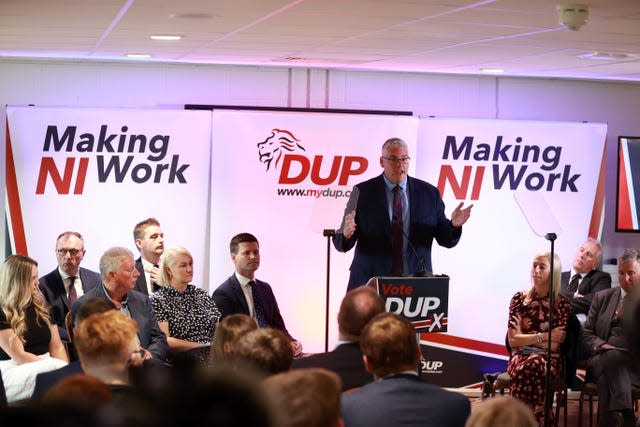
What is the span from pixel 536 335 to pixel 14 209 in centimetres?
419

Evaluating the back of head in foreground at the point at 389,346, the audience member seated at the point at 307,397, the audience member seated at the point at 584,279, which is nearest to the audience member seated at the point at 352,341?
the back of head in foreground at the point at 389,346

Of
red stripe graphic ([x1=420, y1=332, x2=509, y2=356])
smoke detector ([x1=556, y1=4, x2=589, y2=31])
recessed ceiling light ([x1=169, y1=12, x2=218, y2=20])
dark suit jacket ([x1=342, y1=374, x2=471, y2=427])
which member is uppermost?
recessed ceiling light ([x1=169, y1=12, x2=218, y2=20])

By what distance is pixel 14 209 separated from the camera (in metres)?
7.56

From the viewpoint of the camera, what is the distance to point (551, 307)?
20.2 ft

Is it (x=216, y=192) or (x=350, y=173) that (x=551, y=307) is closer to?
(x=350, y=173)

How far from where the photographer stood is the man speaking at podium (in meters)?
6.91

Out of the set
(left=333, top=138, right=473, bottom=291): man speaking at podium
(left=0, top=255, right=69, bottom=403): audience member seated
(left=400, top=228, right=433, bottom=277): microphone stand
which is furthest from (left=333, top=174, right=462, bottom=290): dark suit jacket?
(left=0, top=255, right=69, bottom=403): audience member seated

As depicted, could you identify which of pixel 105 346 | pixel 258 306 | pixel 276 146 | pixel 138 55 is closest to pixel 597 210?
pixel 276 146

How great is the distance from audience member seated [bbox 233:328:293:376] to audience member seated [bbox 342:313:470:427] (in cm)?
23

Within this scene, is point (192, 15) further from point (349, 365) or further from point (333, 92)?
point (333, 92)

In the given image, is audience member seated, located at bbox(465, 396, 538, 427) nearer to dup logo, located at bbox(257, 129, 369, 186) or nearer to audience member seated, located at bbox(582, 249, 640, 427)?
audience member seated, located at bbox(582, 249, 640, 427)

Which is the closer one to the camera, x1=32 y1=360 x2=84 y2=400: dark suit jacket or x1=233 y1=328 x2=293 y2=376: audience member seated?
x1=233 y1=328 x2=293 y2=376: audience member seated

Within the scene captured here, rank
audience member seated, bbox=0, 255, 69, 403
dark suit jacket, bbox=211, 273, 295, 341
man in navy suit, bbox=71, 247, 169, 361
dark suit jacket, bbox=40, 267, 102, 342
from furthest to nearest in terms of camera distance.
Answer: dark suit jacket, bbox=40, 267, 102, 342
dark suit jacket, bbox=211, 273, 295, 341
man in navy suit, bbox=71, 247, 169, 361
audience member seated, bbox=0, 255, 69, 403

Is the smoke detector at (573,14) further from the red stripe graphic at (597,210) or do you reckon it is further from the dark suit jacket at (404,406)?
the red stripe graphic at (597,210)
